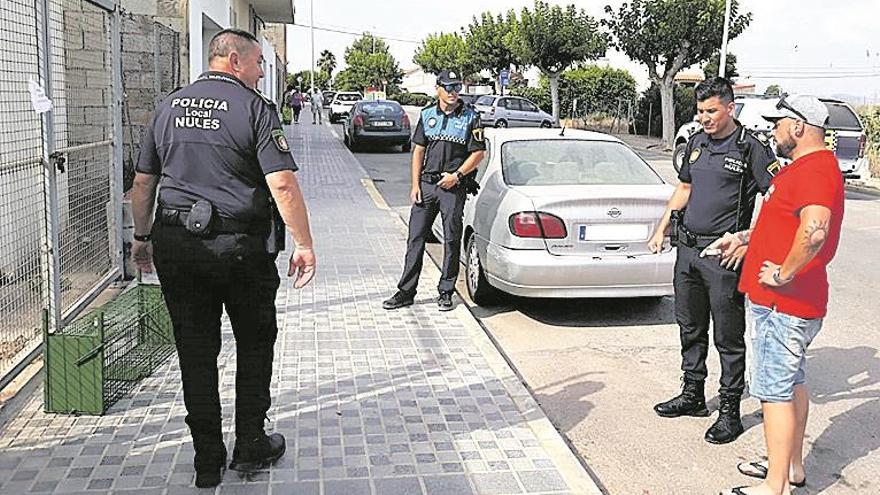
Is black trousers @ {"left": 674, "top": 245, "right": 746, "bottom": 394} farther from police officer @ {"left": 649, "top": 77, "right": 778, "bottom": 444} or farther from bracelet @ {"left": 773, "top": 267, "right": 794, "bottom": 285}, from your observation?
bracelet @ {"left": 773, "top": 267, "right": 794, "bottom": 285}

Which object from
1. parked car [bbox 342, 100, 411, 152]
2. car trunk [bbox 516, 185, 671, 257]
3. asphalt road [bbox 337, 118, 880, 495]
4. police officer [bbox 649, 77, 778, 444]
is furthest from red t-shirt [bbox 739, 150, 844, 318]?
parked car [bbox 342, 100, 411, 152]

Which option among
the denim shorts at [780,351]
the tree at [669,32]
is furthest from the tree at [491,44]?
the denim shorts at [780,351]

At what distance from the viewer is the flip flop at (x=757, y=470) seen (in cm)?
404

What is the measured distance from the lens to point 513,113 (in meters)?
32.2

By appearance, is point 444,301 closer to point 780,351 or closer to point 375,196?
point 780,351

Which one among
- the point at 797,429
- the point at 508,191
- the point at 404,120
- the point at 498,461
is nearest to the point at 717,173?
the point at 797,429

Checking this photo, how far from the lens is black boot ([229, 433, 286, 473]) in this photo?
3820 mm

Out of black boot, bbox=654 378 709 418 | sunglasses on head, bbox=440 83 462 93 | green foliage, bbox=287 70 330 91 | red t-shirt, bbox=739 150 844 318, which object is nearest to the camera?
red t-shirt, bbox=739 150 844 318

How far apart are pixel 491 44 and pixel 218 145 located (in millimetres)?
47335

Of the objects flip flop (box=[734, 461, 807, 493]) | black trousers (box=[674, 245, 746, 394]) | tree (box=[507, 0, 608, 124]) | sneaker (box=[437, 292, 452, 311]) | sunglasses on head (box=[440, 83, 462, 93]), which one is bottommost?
flip flop (box=[734, 461, 807, 493])

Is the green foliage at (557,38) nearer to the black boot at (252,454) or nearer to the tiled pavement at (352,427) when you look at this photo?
the tiled pavement at (352,427)

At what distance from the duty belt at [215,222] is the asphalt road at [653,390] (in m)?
2.02

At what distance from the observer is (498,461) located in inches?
159

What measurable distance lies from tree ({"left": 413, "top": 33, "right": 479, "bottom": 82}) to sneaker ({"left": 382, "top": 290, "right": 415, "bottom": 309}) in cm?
4622
